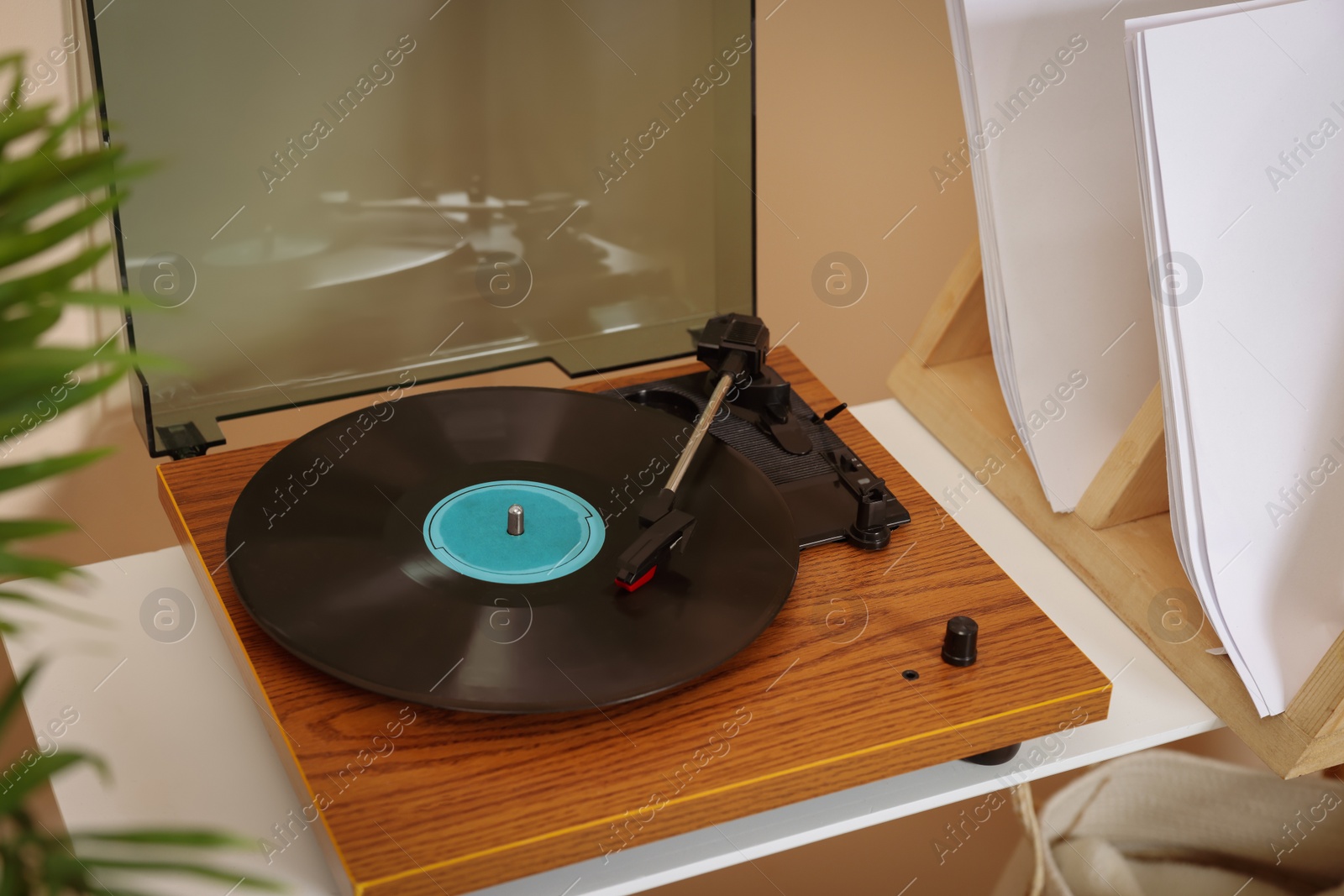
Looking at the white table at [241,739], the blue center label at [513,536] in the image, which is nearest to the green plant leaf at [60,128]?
the white table at [241,739]

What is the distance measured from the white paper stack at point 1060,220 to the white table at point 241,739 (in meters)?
0.14

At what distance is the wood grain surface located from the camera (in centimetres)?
77

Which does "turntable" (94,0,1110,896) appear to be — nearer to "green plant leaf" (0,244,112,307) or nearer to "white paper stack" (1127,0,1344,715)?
"white paper stack" (1127,0,1344,715)

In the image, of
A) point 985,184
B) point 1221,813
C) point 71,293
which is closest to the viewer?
point 71,293

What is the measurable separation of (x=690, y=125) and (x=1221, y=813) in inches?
39.9

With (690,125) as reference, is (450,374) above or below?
A: below

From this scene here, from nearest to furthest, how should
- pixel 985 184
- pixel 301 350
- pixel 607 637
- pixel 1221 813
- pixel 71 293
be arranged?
1. pixel 71 293
2. pixel 607 637
3. pixel 985 184
4. pixel 301 350
5. pixel 1221 813

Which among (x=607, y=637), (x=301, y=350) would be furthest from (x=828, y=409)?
(x=301, y=350)

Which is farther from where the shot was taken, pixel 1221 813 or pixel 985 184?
pixel 1221 813

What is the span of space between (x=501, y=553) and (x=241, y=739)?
23cm

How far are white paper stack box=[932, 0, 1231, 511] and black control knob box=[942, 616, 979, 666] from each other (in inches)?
10.2

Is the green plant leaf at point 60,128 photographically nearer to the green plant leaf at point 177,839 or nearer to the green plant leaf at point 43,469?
the green plant leaf at point 43,469

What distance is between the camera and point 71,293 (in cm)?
46

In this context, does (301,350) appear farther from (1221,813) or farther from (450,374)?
(1221,813)
